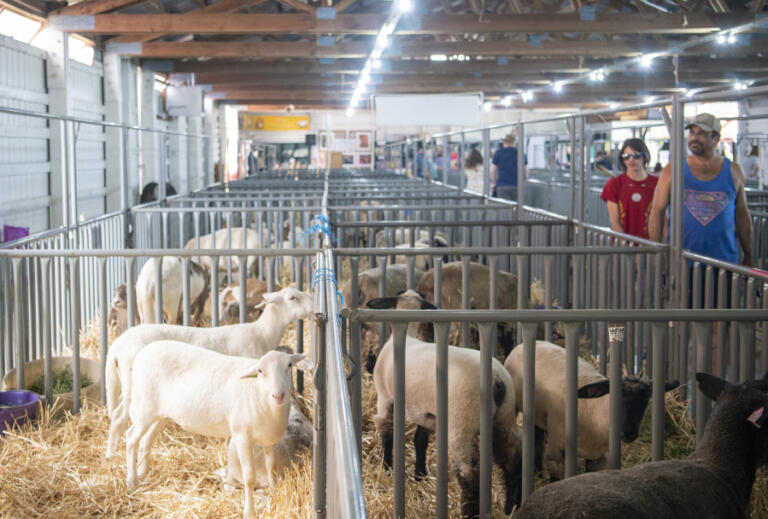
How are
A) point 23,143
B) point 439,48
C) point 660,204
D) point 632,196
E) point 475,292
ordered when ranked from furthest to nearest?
1. point 439,48
2. point 23,143
3. point 632,196
4. point 475,292
5. point 660,204

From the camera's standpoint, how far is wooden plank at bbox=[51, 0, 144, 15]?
468 inches

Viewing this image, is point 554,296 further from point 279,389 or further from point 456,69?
point 456,69

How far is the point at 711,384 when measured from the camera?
2.70 m

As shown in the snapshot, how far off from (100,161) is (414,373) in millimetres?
11557

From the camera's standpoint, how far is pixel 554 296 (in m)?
7.70

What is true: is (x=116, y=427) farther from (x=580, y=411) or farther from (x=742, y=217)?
(x=742, y=217)

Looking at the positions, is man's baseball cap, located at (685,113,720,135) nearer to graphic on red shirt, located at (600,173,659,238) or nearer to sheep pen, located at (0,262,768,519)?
graphic on red shirt, located at (600,173,659,238)

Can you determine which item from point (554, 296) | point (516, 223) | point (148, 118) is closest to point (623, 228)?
point (516, 223)

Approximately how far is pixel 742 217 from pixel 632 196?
3.39 ft

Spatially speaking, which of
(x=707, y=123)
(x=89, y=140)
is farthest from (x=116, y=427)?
(x=89, y=140)

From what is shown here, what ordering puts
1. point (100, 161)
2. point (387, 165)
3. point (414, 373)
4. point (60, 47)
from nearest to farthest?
point (414, 373), point (60, 47), point (100, 161), point (387, 165)

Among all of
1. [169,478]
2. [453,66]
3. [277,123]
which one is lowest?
[169,478]

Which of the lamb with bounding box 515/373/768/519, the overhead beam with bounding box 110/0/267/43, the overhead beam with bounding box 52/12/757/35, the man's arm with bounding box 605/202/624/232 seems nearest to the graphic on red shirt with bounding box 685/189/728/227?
the man's arm with bounding box 605/202/624/232

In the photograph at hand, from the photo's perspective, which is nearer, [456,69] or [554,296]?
[554,296]
